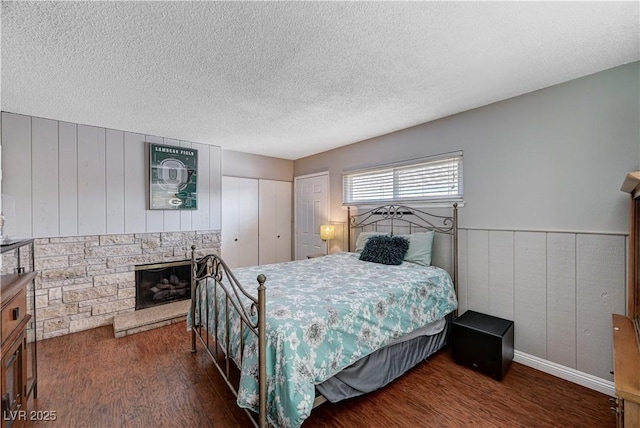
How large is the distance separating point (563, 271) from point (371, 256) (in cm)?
169

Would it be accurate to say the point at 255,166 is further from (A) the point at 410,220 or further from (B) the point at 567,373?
(B) the point at 567,373

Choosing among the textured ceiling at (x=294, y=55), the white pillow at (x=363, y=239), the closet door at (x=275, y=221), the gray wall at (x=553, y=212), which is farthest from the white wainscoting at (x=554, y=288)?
the closet door at (x=275, y=221)

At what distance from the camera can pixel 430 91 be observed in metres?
2.39

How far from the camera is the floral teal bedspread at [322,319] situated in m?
1.47

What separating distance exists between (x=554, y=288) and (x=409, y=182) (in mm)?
1772

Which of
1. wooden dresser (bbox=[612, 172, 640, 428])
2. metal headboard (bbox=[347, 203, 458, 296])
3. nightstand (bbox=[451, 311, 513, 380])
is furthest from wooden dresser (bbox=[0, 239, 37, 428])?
metal headboard (bbox=[347, 203, 458, 296])

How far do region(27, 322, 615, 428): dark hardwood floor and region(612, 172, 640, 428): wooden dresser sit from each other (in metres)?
0.53

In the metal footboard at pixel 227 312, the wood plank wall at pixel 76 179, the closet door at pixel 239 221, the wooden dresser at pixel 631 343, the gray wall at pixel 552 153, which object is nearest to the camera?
the wooden dresser at pixel 631 343

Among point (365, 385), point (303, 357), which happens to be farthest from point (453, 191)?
point (303, 357)

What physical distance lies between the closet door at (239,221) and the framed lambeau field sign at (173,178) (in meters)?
0.57

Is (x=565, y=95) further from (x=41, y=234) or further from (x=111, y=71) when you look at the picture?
(x=41, y=234)

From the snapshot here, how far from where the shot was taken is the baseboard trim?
2041 millimetres

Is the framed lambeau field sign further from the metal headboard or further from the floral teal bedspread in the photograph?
the metal headboard

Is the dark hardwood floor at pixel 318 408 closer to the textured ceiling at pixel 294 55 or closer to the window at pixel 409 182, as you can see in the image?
the window at pixel 409 182
